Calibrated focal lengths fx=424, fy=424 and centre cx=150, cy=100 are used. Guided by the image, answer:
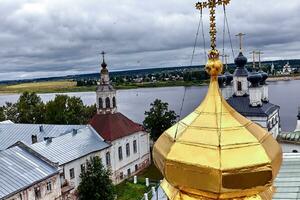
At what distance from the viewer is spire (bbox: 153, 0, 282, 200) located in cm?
312

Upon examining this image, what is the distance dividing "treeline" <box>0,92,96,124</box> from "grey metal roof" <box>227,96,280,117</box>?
18.1 meters

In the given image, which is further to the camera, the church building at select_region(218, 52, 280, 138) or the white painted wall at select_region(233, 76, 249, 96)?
the white painted wall at select_region(233, 76, 249, 96)

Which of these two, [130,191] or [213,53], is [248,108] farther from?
[213,53]

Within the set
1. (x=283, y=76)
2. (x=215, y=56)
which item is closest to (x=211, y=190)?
(x=215, y=56)

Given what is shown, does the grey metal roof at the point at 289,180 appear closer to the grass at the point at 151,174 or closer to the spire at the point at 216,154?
the spire at the point at 216,154

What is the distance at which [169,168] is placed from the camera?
11.1ft

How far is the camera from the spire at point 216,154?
312 cm

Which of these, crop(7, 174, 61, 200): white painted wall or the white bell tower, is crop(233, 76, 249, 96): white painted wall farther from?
crop(7, 174, 61, 200): white painted wall

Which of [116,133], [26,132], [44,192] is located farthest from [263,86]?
[26,132]

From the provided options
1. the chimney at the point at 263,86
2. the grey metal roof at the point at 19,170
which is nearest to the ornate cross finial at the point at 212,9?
the grey metal roof at the point at 19,170

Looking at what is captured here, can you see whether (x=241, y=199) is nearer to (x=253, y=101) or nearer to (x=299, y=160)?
(x=299, y=160)

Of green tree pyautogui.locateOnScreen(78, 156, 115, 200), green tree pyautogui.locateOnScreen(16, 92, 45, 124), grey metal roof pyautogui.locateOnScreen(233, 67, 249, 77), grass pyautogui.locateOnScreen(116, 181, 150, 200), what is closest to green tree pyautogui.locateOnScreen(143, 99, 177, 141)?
grass pyautogui.locateOnScreen(116, 181, 150, 200)

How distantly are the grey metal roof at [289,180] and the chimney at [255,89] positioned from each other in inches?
586

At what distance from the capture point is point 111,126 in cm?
2927
